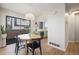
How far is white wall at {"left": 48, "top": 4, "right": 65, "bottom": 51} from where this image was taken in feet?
7.00

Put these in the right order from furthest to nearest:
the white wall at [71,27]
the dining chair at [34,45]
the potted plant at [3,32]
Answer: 1. the white wall at [71,27]
2. the dining chair at [34,45]
3. the potted plant at [3,32]

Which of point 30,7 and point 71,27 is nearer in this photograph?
point 30,7

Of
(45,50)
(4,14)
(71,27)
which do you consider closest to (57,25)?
(71,27)

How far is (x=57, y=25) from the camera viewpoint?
2174 mm

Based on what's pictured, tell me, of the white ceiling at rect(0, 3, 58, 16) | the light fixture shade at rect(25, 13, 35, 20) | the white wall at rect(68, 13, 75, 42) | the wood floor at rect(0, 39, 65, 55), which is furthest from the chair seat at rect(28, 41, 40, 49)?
the white wall at rect(68, 13, 75, 42)

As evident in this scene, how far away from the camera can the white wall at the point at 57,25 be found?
2.13 m

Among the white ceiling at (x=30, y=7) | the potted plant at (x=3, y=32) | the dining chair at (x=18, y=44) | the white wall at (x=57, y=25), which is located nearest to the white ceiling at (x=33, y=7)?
the white ceiling at (x=30, y=7)

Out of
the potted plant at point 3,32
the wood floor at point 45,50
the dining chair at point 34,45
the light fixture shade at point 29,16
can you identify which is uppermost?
the light fixture shade at point 29,16

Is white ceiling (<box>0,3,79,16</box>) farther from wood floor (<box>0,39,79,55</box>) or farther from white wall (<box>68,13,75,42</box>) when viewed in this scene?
wood floor (<box>0,39,79,55</box>)

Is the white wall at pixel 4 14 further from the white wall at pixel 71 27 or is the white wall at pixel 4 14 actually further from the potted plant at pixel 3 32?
the white wall at pixel 71 27

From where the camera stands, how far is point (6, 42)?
2105 mm

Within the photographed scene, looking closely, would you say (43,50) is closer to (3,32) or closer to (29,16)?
(29,16)

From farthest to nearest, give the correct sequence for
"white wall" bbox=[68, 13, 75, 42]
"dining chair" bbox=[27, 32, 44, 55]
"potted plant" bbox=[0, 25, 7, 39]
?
"white wall" bbox=[68, 13, 75, 42], "dining chair" bbox=[27, 32, 44, 55], "potted plant" bbox=[0, 25, 7, 39]

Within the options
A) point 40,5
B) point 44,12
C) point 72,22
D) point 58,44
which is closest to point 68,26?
point 72,22
